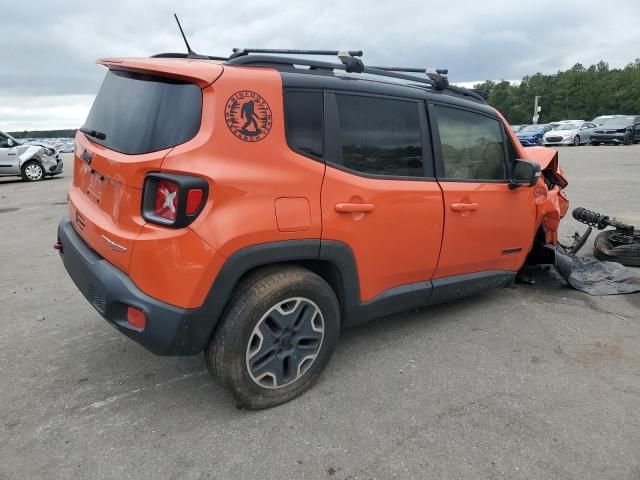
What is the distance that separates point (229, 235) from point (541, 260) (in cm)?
357

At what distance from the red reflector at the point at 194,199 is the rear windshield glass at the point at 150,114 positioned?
0.27 metres

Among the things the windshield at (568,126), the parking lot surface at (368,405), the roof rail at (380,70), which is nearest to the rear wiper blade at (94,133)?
the roof rail at (380,70)

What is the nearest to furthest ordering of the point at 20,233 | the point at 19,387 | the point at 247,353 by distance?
1. the point at 247,353
2. the point at 19,387
3. the point at 20,233

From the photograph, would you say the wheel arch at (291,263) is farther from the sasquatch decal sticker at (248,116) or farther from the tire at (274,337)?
the sasquatch decal sticker at (248,116)

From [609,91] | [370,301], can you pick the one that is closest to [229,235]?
[370,301]

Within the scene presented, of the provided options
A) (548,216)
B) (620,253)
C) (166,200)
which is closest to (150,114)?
(166,200)

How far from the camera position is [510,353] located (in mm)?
3311

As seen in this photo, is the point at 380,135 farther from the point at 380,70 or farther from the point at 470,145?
the point at 470,145

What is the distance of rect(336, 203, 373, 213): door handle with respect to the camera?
8.84ft

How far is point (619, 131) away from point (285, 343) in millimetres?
29958

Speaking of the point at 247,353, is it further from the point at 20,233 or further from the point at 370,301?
the point at 20,233

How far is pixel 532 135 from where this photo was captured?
99.5 feet

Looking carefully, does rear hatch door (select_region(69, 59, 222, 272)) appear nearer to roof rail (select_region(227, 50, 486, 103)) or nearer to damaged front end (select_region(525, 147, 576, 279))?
roof rail (select_region(227, 50, 486, 103))

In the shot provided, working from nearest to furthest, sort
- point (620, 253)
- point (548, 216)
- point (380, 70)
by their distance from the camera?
1. point (380, 70)
2. point (548, 216)
3. point (620, 253)
